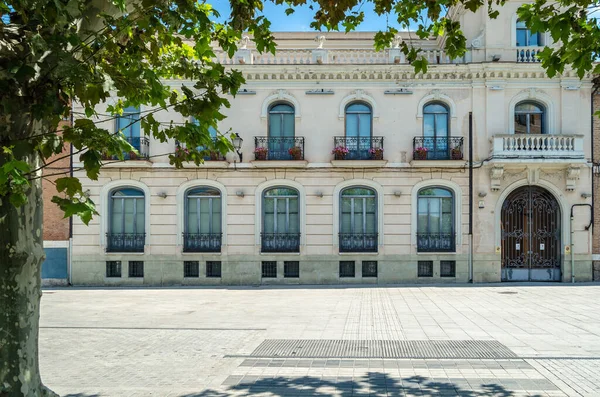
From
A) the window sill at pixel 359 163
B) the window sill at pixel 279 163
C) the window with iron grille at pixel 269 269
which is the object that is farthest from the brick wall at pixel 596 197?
the window with iron grille at pixel 269 269

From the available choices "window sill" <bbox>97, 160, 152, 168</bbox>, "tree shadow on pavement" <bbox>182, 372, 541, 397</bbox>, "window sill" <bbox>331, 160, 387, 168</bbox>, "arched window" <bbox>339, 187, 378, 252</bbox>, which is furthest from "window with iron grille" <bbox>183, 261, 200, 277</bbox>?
"tree shadow on pavement" <bbox>182, 372, 541, 397</bbox>

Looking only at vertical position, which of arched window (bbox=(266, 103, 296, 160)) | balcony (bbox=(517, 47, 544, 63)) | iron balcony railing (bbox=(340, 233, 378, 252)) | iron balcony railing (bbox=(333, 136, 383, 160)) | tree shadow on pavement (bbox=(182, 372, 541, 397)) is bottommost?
tree shadow on pavement (bbox=(182, 372, 541, 397))

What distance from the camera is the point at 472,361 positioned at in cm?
870

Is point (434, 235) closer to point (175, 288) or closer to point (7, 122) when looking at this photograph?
point (175, 288)

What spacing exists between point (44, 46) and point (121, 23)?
1249mm

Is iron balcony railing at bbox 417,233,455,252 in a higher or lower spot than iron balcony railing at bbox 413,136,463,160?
lower

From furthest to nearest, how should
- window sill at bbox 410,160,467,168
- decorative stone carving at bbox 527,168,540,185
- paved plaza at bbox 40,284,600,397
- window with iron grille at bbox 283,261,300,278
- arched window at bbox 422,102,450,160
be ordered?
window with iron grille at bbox 283,261,300,278 < arched window at bbox 422,102,450,160 < window sill at bbox 410,160,467,168 < decorative stone carving at bbox 527,168,540,185 < paved plaza at bbox 40,284,600,397

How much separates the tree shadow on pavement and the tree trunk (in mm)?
Result: 2327

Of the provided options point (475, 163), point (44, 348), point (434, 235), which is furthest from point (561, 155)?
point (44, 348)

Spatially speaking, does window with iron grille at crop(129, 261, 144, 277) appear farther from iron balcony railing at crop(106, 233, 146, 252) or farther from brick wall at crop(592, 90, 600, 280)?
brick wall at crop(592, 90, 600, 280)

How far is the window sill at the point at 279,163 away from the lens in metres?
22.4

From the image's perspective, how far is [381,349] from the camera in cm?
968

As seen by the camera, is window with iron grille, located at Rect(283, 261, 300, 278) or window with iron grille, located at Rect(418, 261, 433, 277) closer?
window with iron grille, located at Rect(418, 261, 433, 277)

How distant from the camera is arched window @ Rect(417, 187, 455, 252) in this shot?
74.1 ft
